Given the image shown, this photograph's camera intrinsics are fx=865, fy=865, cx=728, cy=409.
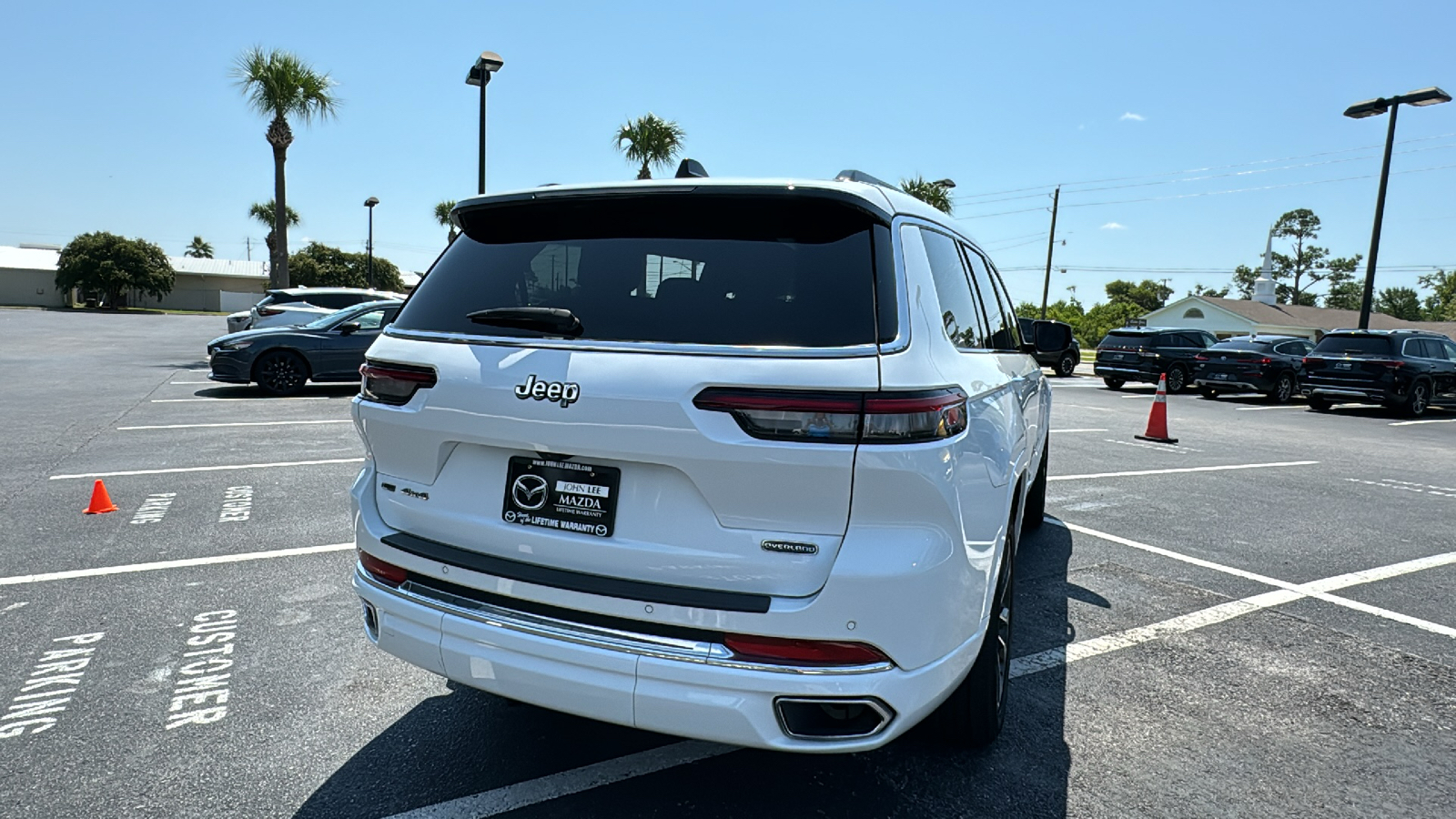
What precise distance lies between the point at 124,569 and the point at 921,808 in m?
4.36

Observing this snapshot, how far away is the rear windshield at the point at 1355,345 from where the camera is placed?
17.7 metres

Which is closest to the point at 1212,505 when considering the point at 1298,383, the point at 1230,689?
the point at 1230,689

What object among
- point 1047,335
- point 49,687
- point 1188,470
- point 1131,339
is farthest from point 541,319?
point 1131,339

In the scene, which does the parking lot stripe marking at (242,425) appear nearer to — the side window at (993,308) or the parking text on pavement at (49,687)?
the parking text on pavement at (49,687)

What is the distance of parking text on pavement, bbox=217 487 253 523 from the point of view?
5.80 m

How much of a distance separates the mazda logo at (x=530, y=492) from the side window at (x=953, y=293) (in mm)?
1266

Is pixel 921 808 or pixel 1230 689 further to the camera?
pixel 1230 689

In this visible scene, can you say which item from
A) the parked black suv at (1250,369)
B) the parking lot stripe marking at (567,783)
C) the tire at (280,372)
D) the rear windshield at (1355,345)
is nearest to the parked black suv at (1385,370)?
the rear windshield at (1355,345)

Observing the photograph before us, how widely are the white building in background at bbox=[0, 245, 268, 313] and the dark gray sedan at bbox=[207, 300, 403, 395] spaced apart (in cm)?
7089

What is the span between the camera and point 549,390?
7.54 ft

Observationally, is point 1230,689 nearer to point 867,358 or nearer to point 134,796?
point 867,358

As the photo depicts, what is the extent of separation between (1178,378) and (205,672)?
2376cm

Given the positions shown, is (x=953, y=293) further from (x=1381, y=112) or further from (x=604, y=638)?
(x=1381, y=112)

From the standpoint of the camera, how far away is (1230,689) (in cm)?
359
